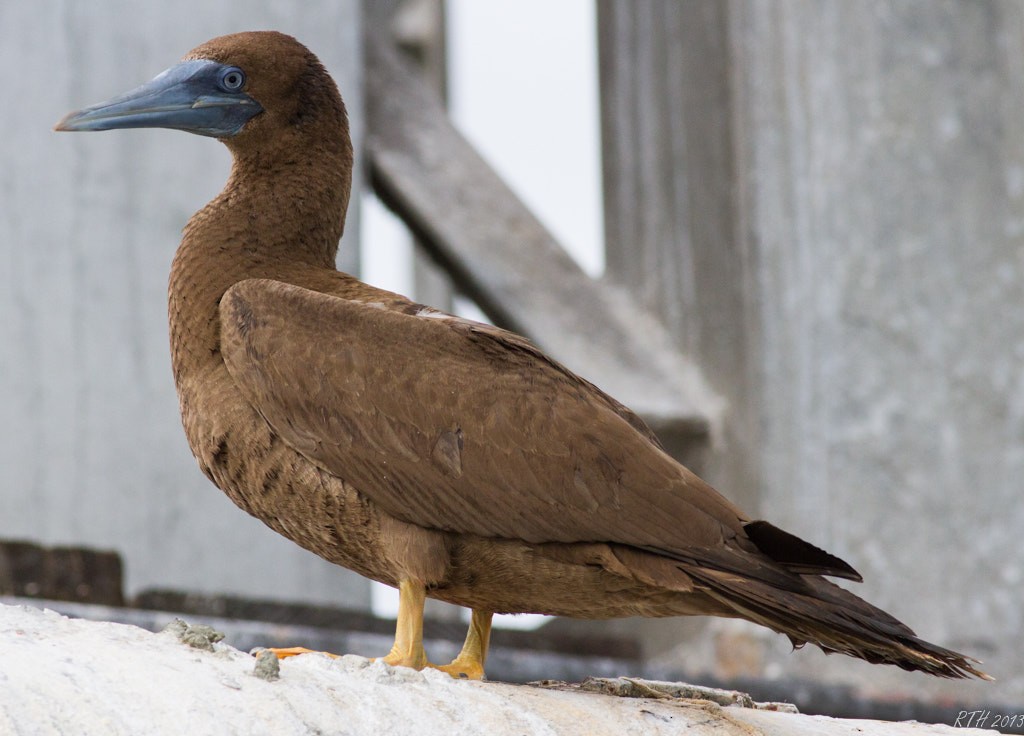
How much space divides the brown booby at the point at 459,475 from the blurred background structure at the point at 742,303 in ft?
14.5

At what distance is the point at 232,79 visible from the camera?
5.04 meters

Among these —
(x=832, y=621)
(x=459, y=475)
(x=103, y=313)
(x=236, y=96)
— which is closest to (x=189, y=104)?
(x=236, y=96)

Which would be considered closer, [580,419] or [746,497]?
[580,419]

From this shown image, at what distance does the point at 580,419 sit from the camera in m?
4.45

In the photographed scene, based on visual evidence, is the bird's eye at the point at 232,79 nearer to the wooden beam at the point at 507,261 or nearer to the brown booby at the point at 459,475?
the brown booby at the point at 459,475

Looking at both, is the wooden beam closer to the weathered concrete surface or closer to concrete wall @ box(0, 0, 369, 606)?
concrete wall @ box(0, 0, 369, 606)

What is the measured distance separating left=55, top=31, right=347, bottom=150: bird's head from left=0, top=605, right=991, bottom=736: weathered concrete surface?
1744 millimetres

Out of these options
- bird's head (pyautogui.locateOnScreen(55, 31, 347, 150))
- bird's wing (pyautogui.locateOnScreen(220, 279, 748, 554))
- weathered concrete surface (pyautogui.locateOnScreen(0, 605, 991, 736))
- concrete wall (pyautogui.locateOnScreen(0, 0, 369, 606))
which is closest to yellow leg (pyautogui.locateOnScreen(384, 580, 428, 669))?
bird's wing (pyautogui.locateOnScreen(220, 279, 748, 554))

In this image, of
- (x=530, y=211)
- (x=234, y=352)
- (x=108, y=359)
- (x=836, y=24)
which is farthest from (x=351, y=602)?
(x=234, y=352)

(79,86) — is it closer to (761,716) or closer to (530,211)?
(530,211)

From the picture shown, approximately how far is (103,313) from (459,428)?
504cm

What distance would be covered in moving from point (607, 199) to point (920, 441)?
260 cm

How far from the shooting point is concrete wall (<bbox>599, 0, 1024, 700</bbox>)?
931 centimetres

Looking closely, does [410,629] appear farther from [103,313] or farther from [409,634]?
[103,313]
